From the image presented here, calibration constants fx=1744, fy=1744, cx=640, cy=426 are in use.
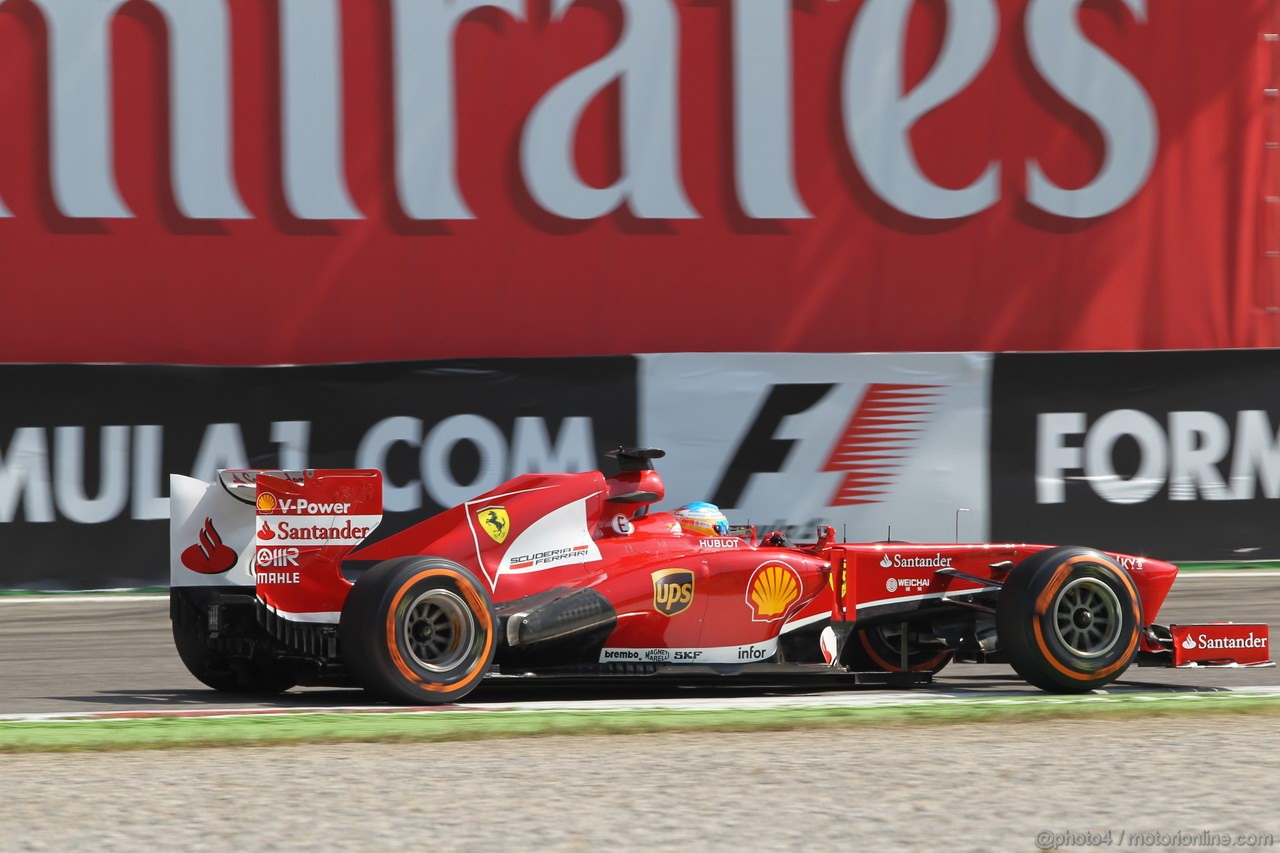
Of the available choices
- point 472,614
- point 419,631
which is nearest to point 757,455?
point 472,614

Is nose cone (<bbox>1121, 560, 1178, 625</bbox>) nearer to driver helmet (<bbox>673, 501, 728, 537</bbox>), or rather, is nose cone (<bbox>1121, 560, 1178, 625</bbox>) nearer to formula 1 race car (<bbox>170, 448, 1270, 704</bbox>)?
formula 1 race car (<bbox>170, 448, 1270, 704</bbox>)

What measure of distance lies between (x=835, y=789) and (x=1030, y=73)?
1103 cm

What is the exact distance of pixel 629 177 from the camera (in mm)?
14781

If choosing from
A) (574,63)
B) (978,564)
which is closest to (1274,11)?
(574,63)

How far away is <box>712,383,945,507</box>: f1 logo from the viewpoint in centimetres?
1316

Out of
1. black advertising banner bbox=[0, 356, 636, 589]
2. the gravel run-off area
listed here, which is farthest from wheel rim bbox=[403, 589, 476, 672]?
black advertising banner bbox=[0, 356, 636, 589]

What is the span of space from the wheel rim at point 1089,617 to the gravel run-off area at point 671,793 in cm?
108

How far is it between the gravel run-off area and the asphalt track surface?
1.25 metres

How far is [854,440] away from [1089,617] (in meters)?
5.45

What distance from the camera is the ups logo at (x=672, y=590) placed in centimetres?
779

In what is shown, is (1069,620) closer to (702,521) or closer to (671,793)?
(702,521)

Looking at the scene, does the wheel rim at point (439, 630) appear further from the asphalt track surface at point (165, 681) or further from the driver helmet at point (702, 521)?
the driver helmet at point (702, 521)

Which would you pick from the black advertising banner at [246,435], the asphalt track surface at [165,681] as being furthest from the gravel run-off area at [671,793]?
the black advertising banner at [246,435]

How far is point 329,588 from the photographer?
7609mm
